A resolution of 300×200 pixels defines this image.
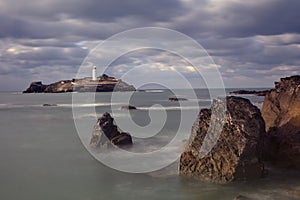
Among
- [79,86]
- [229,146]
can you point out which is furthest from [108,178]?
[79,86]

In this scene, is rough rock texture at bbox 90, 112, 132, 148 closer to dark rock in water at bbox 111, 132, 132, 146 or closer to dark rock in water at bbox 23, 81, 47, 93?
dark rock in water at bbox 111, 132, 132, 146

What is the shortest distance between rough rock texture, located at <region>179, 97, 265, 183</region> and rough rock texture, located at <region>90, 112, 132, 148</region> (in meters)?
5.81

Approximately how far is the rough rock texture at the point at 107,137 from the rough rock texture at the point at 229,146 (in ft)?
19.1

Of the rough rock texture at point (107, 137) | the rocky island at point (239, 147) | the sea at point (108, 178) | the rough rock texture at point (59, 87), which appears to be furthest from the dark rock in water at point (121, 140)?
the rough rock texture at point (59, 87)

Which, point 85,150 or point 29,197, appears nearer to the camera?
point 29,197

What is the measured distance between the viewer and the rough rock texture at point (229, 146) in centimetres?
1160

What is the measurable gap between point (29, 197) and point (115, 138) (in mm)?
7648

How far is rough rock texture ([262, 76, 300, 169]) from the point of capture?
43.2 ft

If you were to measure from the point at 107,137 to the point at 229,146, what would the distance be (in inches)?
306

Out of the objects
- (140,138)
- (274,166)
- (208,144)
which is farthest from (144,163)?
(140,138)

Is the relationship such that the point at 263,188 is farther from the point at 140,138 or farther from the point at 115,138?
the point at 140,138

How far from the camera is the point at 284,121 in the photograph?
50.9 feet

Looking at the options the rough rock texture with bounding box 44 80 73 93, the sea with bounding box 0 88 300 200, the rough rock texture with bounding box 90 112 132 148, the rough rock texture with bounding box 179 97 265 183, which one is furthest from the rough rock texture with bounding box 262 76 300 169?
the rough rock texture with bounding box 44 80 73 93

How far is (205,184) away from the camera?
11.3m
